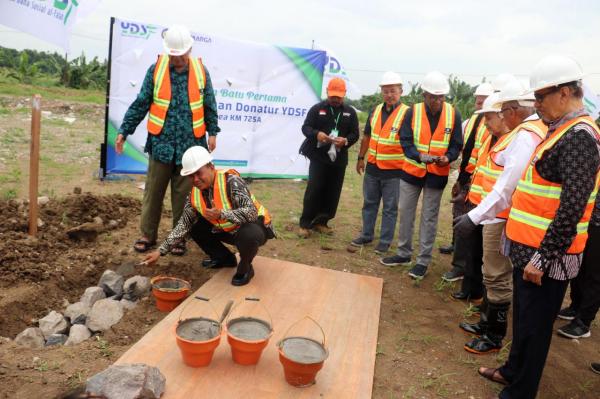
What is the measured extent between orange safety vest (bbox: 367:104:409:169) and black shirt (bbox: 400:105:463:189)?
360 millimetres

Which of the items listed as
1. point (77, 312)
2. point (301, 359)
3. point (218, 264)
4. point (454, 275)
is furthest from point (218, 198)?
point (454, 275)

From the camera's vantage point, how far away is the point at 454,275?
519 centimetres

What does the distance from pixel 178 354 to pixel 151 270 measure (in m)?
1.74

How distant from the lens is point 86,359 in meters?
3.16

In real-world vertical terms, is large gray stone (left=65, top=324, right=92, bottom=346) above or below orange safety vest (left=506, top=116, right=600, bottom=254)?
below

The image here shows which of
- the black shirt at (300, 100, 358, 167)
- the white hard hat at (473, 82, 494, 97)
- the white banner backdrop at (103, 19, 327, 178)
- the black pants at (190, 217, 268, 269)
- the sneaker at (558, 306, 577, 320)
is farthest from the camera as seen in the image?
the white banner backdrop at (103, 19, 327, 178)

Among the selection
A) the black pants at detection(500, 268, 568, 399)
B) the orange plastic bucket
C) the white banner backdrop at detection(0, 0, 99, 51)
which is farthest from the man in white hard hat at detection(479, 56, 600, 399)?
the white banner backdrop at detection(0, 0, 99, 51)

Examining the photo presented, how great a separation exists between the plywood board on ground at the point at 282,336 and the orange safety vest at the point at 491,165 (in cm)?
134

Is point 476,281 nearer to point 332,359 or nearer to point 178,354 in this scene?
point 332,359

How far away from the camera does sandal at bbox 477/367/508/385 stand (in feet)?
11.0

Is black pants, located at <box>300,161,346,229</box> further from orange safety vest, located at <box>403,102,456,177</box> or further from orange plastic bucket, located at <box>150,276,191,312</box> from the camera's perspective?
orange plastic bucket, located at <box>150,276,191,312</box>

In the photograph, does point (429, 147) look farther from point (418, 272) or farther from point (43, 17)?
point (43, 17)

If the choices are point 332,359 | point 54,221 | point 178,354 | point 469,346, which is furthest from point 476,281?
point 54,221

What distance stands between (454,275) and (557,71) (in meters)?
3.10
